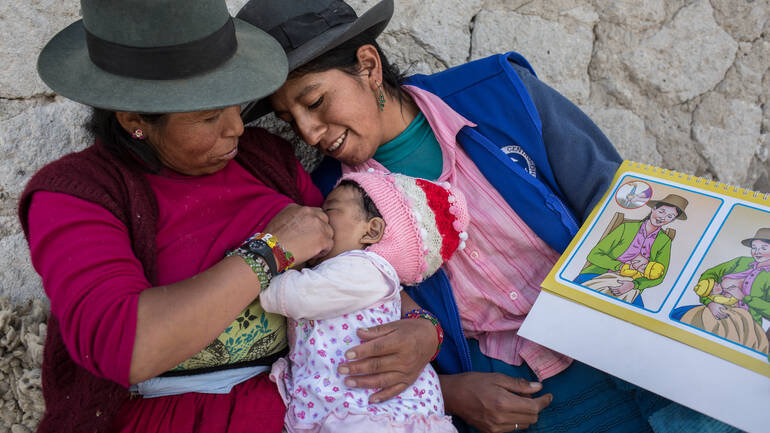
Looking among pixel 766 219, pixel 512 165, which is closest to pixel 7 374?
pixel 512 165

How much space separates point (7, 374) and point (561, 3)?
2.74m

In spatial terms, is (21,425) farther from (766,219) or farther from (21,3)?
(766,219)

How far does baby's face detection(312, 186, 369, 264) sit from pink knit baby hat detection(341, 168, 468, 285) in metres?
0.05

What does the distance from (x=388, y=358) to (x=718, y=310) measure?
89 cm

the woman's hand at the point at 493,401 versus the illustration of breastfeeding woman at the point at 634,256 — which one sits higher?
Answer: the illustration of breastfeeding woman at the point at 634,256

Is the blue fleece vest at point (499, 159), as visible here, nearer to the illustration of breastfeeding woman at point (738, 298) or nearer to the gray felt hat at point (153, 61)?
the illustration of breastfeeding woman at point (738, 298)

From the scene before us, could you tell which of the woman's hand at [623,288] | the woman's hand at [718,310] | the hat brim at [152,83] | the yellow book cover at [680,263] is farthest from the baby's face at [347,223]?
the woman's hand at [718,310]

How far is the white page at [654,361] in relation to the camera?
1.51 m

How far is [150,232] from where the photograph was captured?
1.67m

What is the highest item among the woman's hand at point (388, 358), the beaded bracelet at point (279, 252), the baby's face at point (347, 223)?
the beaded bracelet at point (279, 252)

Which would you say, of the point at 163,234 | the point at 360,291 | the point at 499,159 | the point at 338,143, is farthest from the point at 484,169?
the point at 163,234

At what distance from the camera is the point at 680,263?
1771mm

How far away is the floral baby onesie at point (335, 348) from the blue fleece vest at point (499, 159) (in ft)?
0.99

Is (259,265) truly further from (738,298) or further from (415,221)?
(738,298)
